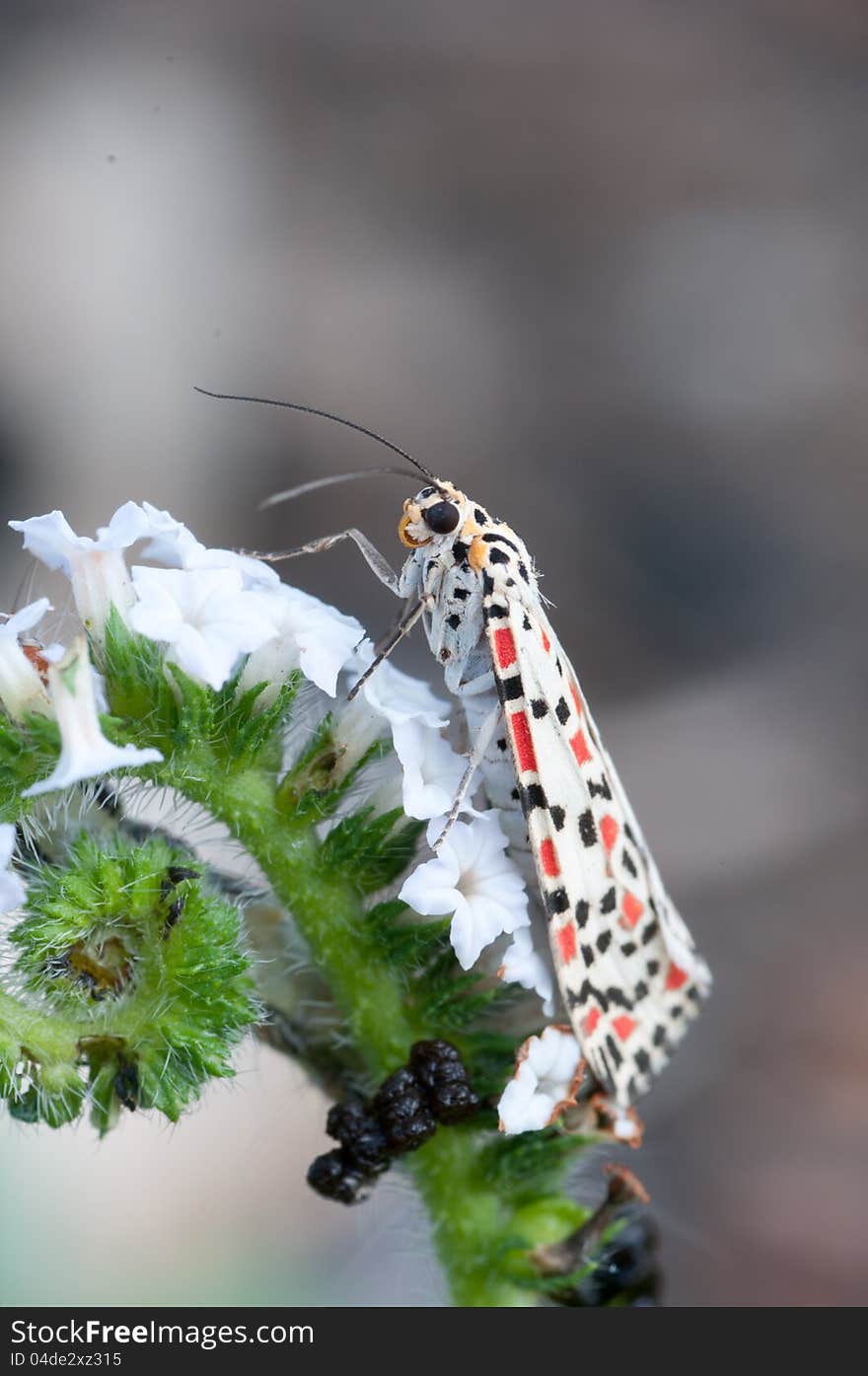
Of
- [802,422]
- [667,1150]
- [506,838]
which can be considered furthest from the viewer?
[802,422]

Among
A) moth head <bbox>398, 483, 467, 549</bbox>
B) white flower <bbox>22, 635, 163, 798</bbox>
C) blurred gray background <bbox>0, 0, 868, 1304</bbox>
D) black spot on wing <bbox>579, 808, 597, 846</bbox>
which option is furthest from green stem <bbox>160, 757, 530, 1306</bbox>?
blurred gray background <bbox>0, 0, 868, 1304</bbox>

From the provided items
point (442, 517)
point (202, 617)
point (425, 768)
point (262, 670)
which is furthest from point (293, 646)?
point (442, 517)

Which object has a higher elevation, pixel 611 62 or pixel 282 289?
pixel 611 62

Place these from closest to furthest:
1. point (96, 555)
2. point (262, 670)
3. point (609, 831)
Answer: point (96, 555) → point (262, 670) → point (609, 831)

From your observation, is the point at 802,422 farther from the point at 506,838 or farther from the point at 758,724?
the point at 506,838

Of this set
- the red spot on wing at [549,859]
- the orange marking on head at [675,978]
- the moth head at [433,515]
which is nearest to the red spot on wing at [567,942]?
the red spot on wing at [549,859]

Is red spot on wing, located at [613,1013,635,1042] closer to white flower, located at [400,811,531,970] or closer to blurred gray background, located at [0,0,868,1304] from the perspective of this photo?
white flower, located at [400,811,531,970]

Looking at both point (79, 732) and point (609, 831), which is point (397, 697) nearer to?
point (609, 831)

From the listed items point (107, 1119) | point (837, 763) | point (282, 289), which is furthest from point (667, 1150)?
point (282, 289)
